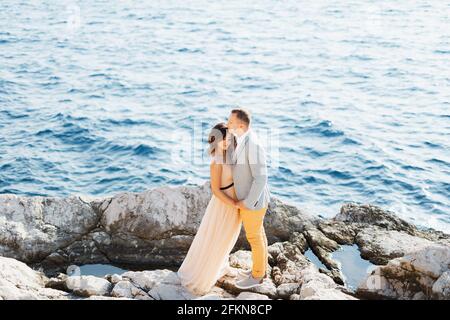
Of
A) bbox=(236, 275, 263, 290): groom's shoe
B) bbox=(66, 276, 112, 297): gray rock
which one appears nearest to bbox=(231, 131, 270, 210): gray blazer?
bbox=(236, 275, 263, 290): groom's shoe

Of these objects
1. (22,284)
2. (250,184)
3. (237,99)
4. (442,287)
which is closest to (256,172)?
(250,184)

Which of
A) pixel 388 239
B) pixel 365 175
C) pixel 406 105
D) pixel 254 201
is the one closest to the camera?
pixel 254 201

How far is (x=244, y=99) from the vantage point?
24984mm

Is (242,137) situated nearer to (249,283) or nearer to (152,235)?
(249,283)

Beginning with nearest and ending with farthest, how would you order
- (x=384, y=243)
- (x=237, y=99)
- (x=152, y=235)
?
(x=384, y=243)
(x=152, y=235)
(x=237, y=99)

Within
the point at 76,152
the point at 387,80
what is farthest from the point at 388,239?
the point at 387,80

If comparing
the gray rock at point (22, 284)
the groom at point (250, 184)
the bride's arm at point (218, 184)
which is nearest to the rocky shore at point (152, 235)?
the gray rock at point (22, 284)

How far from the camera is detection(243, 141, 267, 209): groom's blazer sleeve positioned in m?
7.25

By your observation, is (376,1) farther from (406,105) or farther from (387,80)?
(406,105)

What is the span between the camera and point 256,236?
768cm

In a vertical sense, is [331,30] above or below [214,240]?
above

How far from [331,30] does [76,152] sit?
69.6 ft

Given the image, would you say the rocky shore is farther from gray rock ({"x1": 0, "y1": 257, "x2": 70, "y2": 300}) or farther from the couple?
the couple

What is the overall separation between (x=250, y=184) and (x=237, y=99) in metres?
17.7
